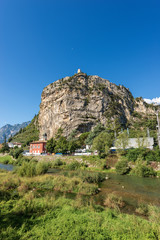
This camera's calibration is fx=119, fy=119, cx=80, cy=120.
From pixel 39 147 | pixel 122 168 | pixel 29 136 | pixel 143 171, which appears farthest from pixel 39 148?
pixel 29 136

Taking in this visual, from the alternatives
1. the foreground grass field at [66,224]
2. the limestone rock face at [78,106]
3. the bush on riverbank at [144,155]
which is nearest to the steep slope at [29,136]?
the limestone rock face at [78,106]

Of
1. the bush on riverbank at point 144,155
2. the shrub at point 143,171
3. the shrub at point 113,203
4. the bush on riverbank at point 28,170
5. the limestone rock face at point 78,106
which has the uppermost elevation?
the limestone rock face at point 78,106

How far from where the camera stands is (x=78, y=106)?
79062 mm

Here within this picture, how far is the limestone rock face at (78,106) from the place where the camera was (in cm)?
7631

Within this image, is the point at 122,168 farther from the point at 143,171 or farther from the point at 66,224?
the point at 66,224

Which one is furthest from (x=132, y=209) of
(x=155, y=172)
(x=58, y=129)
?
(x=58, y=129)

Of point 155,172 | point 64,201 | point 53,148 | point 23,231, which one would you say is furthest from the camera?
point 53,148

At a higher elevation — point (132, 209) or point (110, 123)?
point (110, 123)

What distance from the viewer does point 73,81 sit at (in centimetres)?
9031

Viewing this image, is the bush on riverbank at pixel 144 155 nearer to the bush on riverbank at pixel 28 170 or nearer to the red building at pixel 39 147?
the bush on riverbank at pixel 28 170

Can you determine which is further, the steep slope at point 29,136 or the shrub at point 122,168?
the steep slope at point 29,136

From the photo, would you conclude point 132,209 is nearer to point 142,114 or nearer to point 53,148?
point 53,148

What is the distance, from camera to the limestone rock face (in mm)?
76312

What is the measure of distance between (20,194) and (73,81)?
86.4 m
